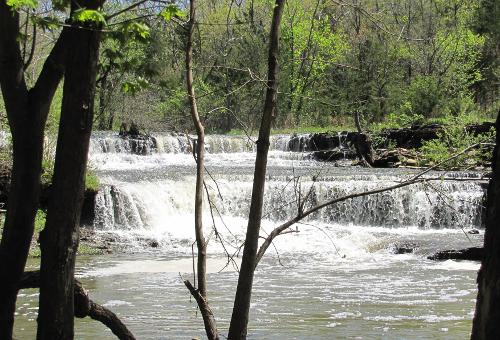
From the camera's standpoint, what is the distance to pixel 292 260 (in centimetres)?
1519

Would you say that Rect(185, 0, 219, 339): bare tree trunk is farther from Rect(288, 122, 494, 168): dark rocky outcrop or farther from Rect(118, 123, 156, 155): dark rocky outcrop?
Rect(118, 123, 156, 155): dark rocky outcrop

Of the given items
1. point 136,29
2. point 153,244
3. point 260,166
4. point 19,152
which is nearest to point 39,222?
point 153,244

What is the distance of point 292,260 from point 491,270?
42.0 ft

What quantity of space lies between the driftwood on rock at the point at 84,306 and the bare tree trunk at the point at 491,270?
2939 millimetres

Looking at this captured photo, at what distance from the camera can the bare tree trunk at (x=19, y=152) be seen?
4.88m

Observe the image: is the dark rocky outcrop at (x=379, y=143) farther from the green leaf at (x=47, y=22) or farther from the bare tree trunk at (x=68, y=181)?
the green leaf at (x=47, y=22)

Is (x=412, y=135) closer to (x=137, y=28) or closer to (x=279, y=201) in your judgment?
(x=279, y=201)

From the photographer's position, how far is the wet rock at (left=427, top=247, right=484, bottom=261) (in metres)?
14.8

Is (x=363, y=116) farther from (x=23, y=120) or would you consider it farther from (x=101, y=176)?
(x=23, y=120)

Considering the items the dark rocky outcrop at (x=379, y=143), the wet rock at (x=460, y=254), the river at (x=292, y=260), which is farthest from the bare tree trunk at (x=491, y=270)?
the dark rocky outcrop at (x=379, y=143)

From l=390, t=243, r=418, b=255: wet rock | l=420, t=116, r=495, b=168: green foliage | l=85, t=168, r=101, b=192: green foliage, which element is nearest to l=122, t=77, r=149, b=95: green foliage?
l=390, t=243, r=418, b=255: wet rock

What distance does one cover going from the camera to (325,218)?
20.0 meters

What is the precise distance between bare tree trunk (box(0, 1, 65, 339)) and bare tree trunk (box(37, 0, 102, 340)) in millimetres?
461

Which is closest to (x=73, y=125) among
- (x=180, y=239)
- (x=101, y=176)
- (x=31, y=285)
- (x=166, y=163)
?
(x=31, y=285)
